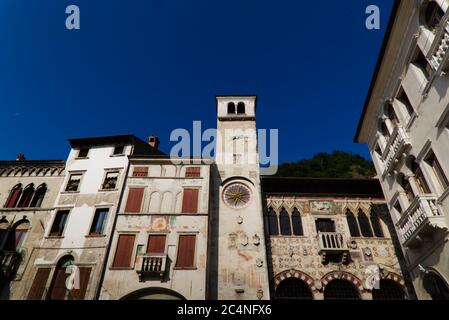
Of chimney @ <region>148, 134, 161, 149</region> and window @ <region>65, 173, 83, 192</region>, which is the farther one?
chimney @ <region>148, 134, 161, 149</region>

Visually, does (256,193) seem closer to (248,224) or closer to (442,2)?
(248,224)

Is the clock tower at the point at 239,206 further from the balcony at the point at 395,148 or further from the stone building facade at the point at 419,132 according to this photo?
the balcony at the point at 395,148

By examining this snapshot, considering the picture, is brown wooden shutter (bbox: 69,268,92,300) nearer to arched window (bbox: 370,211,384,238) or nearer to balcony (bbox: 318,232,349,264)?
balcony (bbox: 318,232,349,264)

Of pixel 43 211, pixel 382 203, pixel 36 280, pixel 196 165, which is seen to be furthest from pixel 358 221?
pixel 43 211

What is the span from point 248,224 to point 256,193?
8.79 ft

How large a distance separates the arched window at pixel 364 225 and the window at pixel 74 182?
22.4 meters

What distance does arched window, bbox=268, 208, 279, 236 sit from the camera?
66.5 feet

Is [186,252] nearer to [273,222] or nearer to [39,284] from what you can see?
[273,222]

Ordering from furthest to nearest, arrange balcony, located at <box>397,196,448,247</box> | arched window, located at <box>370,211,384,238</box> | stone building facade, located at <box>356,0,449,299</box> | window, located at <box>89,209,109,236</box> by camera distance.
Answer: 1. arched window, located at <box>370,211,384,238</box>
2. window, located at <box>89,209,109,236</box>
3. balcony, located at <box>397,196,448,247</box>
4. stone building facade, located at <box>356,0,449,299</box>

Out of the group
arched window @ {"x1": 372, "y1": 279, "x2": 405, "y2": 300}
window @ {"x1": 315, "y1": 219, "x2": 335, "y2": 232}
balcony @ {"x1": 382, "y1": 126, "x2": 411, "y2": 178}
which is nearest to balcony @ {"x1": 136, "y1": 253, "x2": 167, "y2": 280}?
window @ {"x1": 315, "y1": 219, "x2": 335, "y2": 232}

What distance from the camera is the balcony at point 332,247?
1839 centimetres

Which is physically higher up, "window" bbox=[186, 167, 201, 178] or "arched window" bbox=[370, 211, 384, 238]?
"window" bbox=[186, 167, 201, 178]

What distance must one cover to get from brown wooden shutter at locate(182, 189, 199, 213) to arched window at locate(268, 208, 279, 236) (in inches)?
232

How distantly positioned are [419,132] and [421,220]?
4372 millimetres
